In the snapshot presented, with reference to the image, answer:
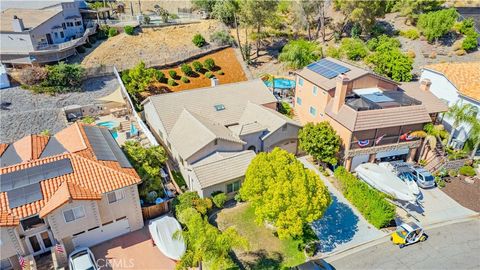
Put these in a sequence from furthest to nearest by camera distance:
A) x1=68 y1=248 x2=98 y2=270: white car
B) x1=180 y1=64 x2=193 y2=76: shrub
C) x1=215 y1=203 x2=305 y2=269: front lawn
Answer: x1=180 y1=64 x2=193 y2=76: shrub
x1=215 y1=203 x2=305 y2=269: front lawn
x1=68 y1=248 x2=98 y2=270: white car

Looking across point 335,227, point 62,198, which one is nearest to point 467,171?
point 335,227

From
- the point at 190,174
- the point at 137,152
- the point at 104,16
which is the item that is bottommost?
the point at 190,174

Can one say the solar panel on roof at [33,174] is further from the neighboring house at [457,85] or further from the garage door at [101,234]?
the neighboring house at [457,85]

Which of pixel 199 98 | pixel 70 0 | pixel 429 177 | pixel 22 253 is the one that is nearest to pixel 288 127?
pixel 199 98

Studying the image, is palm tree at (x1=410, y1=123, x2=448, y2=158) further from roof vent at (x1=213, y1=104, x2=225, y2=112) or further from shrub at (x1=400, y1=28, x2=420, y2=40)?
shrub at (x1=400, y1=28, x2=420, y2=40)

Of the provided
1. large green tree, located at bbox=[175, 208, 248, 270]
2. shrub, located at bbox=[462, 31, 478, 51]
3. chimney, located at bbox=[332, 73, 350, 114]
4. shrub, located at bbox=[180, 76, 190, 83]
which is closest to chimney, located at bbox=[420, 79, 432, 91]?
chimney, located at bbox=[332, 73, 350, 114]

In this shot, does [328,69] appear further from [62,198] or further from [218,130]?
[62,198]

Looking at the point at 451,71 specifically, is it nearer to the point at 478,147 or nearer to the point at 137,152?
the point at 478,147
